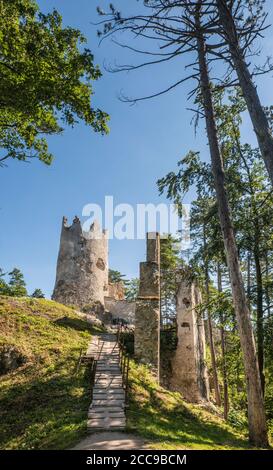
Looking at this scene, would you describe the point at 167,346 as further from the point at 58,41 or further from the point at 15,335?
the point at 58,41

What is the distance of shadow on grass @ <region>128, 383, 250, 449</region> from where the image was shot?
21.4 feet

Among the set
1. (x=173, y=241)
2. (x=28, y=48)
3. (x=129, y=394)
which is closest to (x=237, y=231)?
(x=129, y=394)

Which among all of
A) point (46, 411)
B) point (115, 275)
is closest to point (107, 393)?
point (46, 411)

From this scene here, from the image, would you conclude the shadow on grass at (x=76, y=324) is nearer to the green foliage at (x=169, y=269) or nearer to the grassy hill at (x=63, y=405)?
the grassy hill at (x=63, y=405)

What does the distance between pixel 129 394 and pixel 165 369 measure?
752 cm

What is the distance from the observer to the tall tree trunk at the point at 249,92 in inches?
238

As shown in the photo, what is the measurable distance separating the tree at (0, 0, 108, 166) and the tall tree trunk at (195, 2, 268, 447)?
3.25m

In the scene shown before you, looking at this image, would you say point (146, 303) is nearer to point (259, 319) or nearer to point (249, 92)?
point (259, 319)

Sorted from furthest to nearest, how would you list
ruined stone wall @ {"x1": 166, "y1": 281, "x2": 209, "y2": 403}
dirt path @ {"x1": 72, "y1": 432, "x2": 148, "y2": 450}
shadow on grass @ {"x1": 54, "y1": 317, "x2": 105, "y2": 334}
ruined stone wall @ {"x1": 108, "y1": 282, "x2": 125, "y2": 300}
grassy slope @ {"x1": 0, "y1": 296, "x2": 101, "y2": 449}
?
ruined stone wall @ {"x1": 108, "y1": 282, "x2": 125, "y2": 300}, shadow on grass @ {"x1": 54, "y1": 317, "x2": 105, "y2": 334}, ruined stone wall @ {"x1": 166, "y1": 281, "x2": 209, "y2": 403}, grassy slope @ {"x1": 0, "y1": 296, "x2": 101, "y2": 449}, dirt path @ {"x1": 72, "y1": 432, "x2": 148, "y2": 450}

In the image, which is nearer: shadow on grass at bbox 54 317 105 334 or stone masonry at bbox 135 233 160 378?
stone masonry at bbox 135 233 160 378

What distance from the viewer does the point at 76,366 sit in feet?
36.6

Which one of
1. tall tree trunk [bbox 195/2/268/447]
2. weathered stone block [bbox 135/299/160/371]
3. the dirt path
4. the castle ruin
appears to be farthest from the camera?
the castle ruin

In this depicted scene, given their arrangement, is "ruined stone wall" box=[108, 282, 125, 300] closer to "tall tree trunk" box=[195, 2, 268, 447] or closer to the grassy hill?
the grassy hill

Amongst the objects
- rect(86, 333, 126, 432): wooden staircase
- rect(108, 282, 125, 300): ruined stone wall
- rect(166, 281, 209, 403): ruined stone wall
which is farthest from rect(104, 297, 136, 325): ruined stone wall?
rect(86, 333, 126, 432): wooden staircase
